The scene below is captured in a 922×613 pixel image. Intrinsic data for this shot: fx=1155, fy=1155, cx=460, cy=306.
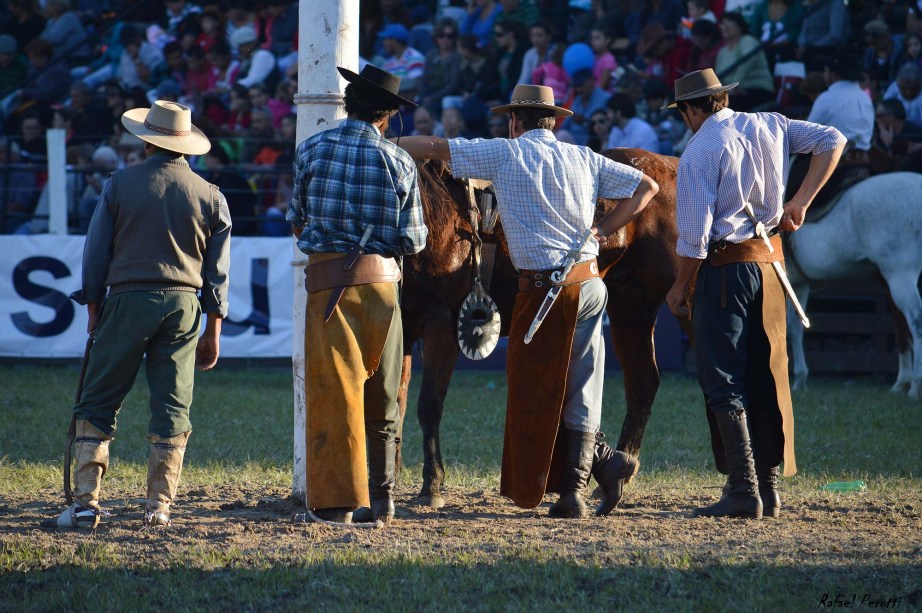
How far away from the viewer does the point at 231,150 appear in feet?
48.9

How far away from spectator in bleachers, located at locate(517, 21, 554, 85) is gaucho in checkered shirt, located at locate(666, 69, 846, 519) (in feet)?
31.4

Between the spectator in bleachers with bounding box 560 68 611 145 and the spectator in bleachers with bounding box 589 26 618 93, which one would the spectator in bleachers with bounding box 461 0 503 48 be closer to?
the spectator in bleachers with bounding box 589 26 618 93

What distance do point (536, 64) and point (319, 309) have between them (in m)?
10.8

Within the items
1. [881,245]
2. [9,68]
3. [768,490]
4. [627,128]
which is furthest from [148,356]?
[9,68]

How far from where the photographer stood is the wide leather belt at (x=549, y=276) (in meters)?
5.91

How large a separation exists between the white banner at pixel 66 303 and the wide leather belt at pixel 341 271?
735cm

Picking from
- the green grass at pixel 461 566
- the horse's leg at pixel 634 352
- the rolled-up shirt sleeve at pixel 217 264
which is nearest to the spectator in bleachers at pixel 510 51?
the horse's leg at pixel 634 352

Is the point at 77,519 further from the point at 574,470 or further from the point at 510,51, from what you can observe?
the point at 510,51

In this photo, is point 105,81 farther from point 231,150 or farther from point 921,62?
point 921,62

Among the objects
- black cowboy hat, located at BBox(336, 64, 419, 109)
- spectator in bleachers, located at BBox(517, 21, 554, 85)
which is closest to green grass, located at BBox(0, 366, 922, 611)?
black cowboy hat, located at BBox(336, 64, 419, 109)

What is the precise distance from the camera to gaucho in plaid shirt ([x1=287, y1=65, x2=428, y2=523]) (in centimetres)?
535

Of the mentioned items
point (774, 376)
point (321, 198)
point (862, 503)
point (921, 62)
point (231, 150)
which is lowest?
point (862, 503)

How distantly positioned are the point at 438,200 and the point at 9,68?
14.5m

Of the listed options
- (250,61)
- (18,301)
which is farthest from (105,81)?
(18,301)
